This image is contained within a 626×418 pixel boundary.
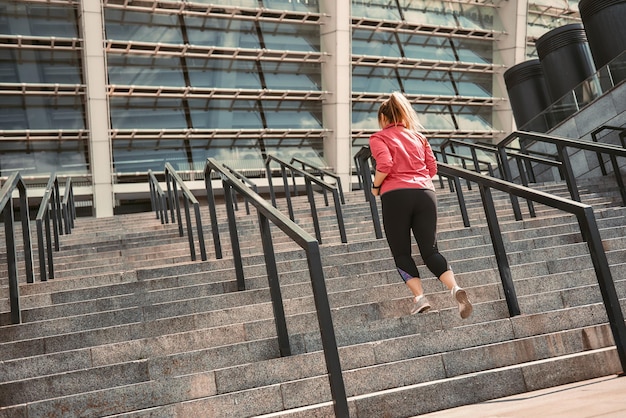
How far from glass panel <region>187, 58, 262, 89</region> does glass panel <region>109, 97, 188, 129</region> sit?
1016 millimetres

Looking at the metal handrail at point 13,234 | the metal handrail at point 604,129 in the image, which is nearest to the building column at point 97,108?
the metal handrail at point 604,129

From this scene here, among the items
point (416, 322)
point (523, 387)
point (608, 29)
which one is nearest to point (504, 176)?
point (416, 322)

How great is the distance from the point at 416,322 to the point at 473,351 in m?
0.53

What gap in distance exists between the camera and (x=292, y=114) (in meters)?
23.6

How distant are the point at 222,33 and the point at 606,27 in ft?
42.0

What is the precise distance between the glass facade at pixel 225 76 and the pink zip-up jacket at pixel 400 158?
56.8 feet

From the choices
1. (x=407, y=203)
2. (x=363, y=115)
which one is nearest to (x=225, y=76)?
(x=363, y=115)

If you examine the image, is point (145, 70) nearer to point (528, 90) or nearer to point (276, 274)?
point (528, 90)

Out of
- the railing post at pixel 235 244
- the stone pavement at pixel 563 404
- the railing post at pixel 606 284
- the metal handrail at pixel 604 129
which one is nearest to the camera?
the stone pavement at pixel 563 404

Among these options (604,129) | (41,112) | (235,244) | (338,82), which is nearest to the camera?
(235,244)

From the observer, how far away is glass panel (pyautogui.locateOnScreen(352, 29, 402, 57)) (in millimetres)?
24312

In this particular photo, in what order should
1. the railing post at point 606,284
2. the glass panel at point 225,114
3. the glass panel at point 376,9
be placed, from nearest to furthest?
the railing post at point 606,284, the glass panel at point 225,114, the glass panel at point 376,9

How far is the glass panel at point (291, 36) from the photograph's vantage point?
23.1 metres

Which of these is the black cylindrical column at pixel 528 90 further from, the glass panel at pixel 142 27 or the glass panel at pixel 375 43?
the glass panel at pixel 142 27
